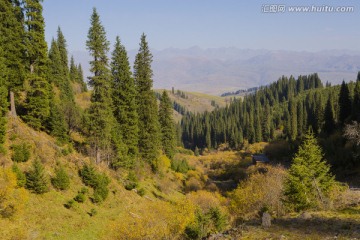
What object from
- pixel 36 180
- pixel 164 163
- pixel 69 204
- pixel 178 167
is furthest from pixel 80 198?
pixel 178 167

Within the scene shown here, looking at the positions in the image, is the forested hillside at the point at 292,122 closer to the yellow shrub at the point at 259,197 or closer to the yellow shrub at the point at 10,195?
the yellow shrub at the point at 259,197

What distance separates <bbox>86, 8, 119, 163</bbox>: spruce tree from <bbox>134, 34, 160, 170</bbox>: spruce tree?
12.0 meters

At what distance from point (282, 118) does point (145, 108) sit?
106109 mm

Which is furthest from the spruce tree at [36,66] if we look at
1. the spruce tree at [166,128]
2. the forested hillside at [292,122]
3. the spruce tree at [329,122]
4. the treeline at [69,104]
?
the spruce tree at [329,122]

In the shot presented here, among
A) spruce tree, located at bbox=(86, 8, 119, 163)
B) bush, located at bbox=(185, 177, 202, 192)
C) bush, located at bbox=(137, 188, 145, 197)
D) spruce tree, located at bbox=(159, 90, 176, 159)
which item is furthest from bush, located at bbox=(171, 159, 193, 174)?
spruce tree, located at bbox=(86, 8, 119, 163)

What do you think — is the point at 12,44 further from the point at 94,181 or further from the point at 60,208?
the point at 60,208

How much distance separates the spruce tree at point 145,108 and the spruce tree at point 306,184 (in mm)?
25780

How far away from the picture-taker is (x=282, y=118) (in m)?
141

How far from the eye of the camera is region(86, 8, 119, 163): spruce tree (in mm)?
35406

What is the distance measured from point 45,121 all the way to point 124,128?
10616 millimetres

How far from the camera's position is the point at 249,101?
185125 millimetres

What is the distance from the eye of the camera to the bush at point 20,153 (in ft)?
88.8

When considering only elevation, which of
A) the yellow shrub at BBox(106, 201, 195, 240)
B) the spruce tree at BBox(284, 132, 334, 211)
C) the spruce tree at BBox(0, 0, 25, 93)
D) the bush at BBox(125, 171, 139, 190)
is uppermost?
the spruce tree at BBox(0, 0, 25, 93)

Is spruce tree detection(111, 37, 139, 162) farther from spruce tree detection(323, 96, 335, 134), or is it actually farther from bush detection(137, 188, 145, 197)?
spruce tree detection(323, 96, 335, 134)
